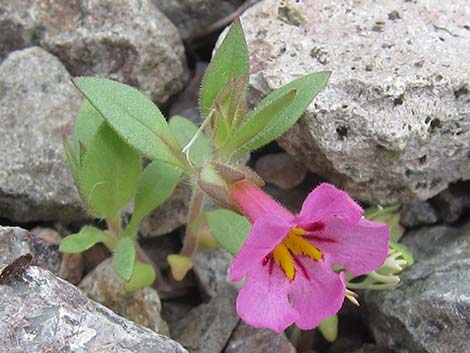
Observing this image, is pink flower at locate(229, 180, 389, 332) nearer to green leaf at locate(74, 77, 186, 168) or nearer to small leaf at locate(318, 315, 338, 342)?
green leaf at locate(74, 77, 186, 168)

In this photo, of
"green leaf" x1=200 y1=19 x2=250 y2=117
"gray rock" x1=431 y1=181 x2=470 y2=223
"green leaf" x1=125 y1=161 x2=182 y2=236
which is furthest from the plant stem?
"gray rock" x1=431 y1=181 x2=470 y2=223

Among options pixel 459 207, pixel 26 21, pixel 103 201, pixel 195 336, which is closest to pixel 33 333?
pixel 103 201

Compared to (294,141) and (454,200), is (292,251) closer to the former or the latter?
(294,141)

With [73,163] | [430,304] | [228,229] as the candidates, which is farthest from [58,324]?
[430,304]

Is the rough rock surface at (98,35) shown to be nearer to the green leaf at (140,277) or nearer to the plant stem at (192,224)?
the plant stem at (192,224)

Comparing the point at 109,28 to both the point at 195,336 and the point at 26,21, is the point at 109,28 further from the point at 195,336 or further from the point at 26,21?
the point at 195,336

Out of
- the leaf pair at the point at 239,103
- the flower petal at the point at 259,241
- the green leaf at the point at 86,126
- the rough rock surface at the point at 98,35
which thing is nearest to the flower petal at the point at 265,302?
the flower petal at the point at 259,241
